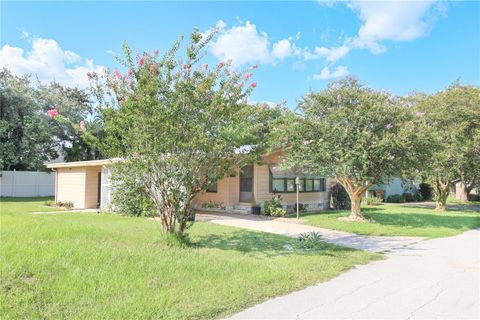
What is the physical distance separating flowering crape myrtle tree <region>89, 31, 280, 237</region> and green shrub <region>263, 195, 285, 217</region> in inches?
311

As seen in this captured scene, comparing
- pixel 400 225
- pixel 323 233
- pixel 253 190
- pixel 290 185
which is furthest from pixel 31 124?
pixel 400 225

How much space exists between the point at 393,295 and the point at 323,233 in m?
6.43

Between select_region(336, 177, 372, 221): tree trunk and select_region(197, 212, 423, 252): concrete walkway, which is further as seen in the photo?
select_region(336, 177, 372, 221): tree trunk

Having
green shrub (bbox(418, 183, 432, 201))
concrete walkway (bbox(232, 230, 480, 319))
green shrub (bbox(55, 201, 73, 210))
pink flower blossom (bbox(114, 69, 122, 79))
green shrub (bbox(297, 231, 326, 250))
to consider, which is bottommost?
concrete walkway (bbox(232, 230, 480, 319))

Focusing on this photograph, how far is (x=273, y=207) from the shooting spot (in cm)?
1577

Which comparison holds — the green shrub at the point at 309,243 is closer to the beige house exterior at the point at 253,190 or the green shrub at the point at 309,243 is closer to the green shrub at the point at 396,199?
the beige house exterior at the point at 253,190

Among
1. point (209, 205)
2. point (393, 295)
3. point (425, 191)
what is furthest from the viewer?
point (425, 191)

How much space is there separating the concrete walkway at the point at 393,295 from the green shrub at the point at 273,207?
26.6 feet

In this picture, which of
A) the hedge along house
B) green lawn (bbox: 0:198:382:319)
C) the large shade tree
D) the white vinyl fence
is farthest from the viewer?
the large shade tree

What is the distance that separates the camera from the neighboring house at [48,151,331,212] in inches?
654

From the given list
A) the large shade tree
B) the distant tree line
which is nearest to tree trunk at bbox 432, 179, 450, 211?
the distant tree line

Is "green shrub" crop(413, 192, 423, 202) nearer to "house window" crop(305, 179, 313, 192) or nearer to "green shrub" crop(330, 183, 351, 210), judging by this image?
"green shrub" crop(330, 183, 351, 210)

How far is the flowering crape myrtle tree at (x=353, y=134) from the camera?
1264cm

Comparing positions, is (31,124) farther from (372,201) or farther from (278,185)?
(372,201)
